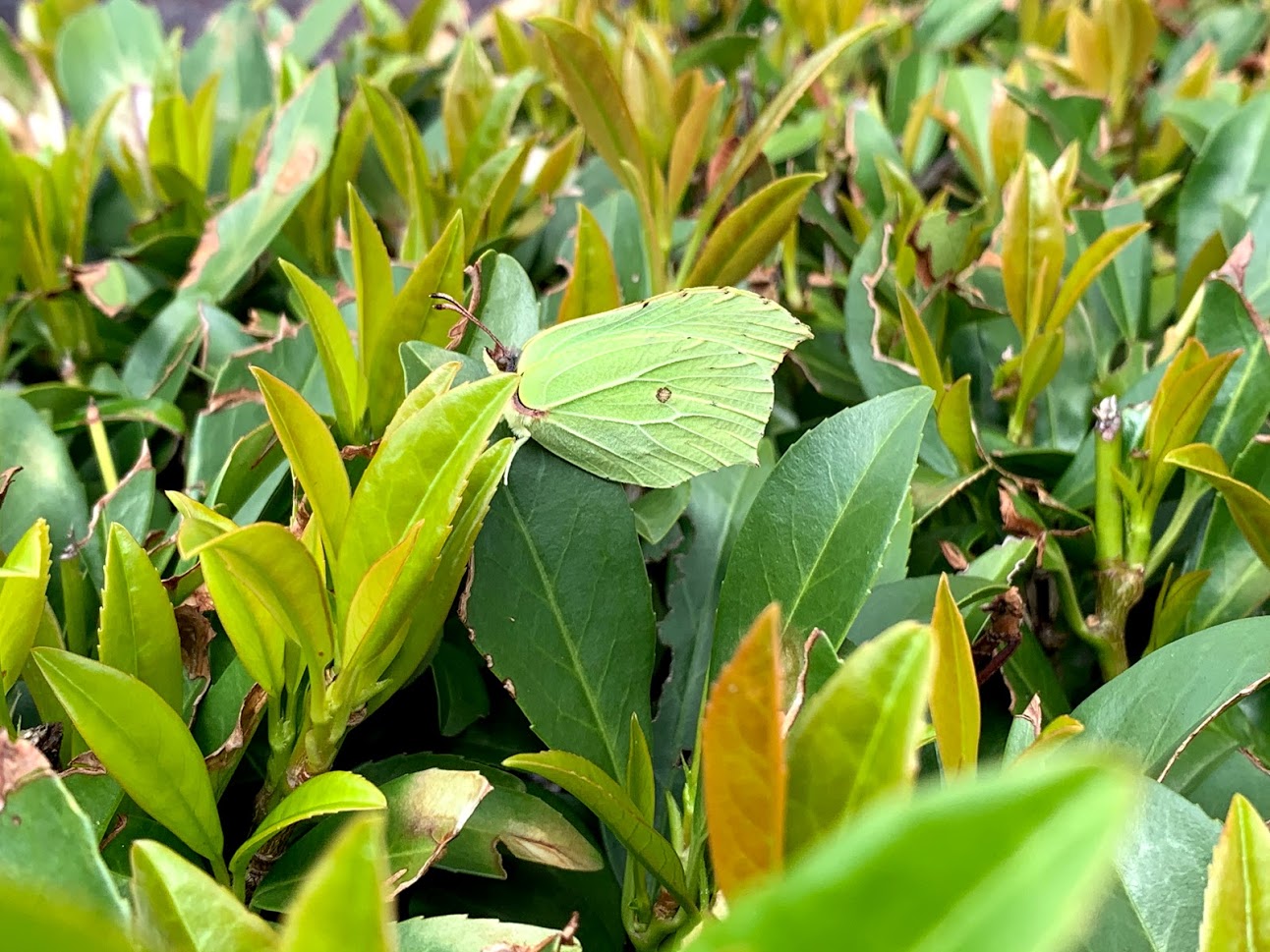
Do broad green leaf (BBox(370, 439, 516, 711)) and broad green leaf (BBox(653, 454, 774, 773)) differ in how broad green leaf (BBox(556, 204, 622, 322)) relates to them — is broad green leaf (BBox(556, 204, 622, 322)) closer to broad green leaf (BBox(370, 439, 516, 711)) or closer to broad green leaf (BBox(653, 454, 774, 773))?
broad green leaf (BBox(653, 454, 774, 773))

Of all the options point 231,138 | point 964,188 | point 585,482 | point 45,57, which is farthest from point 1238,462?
point 45,57

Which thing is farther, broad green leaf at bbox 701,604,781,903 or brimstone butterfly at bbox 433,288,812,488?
brimstone butterfly at bbox 433,288,812,488

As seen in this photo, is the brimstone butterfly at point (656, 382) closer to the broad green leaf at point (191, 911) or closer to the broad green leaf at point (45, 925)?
the broad green leaf at point (191, 911)

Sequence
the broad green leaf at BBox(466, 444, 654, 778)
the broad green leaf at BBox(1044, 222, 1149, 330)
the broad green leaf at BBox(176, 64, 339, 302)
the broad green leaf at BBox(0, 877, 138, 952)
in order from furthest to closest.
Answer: the broad green leaf at BBox(176, 64, 339, 302), the broad green leaf at BBox(1044, 222, 1149, 330), the broad green leaf at BBox(466, 444, 654, 778), the broad green leaf at BBox(0, 877, 138, 952)

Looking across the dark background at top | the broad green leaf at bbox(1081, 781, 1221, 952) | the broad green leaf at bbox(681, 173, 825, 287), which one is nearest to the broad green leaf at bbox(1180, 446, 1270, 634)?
the broad green leaf at bbox(1081, 781, 1221, 952)

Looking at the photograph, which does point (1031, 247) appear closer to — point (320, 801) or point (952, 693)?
point (952, 693)

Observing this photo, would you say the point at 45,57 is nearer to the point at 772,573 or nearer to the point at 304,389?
the point at 304,389
